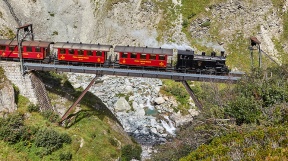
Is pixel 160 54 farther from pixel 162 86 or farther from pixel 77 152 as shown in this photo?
pixel 162 86

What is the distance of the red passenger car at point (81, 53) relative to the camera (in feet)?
116

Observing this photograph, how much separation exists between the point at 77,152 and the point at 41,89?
9.82 metres

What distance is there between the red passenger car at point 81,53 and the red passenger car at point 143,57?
6.64 ft

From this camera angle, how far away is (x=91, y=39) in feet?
197

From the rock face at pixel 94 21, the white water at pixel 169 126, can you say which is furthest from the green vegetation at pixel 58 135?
the rock face at pixel 94 21

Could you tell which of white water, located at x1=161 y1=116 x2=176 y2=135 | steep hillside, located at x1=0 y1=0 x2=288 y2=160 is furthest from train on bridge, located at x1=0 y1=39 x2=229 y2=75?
steep hillside, located at x1=0 y1=0 x2=288 y2=160

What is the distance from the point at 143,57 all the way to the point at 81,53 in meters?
7.37

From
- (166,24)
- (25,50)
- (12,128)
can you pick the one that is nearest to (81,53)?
(25,50)

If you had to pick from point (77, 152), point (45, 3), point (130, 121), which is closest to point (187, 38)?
point (130, 121)

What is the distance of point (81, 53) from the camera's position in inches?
1401

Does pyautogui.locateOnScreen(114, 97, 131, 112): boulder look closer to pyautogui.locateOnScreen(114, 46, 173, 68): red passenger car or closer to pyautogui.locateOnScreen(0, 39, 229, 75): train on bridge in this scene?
pyautogui.locateOnScreen(0, 39, 229, 75): train on bridge

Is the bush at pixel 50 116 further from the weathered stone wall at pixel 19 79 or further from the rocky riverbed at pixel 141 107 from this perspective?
the rocky riverbed at pixel 141 107

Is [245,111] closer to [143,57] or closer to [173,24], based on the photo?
[143,57]

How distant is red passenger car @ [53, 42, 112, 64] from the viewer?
35.3m
